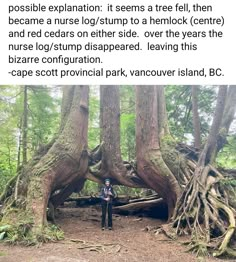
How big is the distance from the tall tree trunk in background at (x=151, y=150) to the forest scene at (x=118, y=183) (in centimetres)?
3

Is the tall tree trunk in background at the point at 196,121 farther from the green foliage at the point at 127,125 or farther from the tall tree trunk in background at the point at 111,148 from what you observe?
the tall tree trunk in background at the point at 111,148

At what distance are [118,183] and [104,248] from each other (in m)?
4.15

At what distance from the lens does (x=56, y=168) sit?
898cm

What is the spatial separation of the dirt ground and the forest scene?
2cm

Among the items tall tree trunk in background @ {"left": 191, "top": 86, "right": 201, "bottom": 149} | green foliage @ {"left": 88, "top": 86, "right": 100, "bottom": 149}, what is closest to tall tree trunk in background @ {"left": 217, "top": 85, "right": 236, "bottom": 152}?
tall tree trunk in background @ {"left": 191, "top": 86, "right": 201, "bottom": 149}

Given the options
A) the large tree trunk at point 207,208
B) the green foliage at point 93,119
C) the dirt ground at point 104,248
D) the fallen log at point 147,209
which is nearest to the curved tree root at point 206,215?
the large tree trunk at point 207,208

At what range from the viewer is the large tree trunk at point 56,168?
8.15m

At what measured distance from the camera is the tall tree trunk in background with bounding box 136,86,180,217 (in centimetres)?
962

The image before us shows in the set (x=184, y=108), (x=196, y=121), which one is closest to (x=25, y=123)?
(x=196, y=121)

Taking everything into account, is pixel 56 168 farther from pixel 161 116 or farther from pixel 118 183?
pixel 161 116

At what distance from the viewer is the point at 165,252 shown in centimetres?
684
